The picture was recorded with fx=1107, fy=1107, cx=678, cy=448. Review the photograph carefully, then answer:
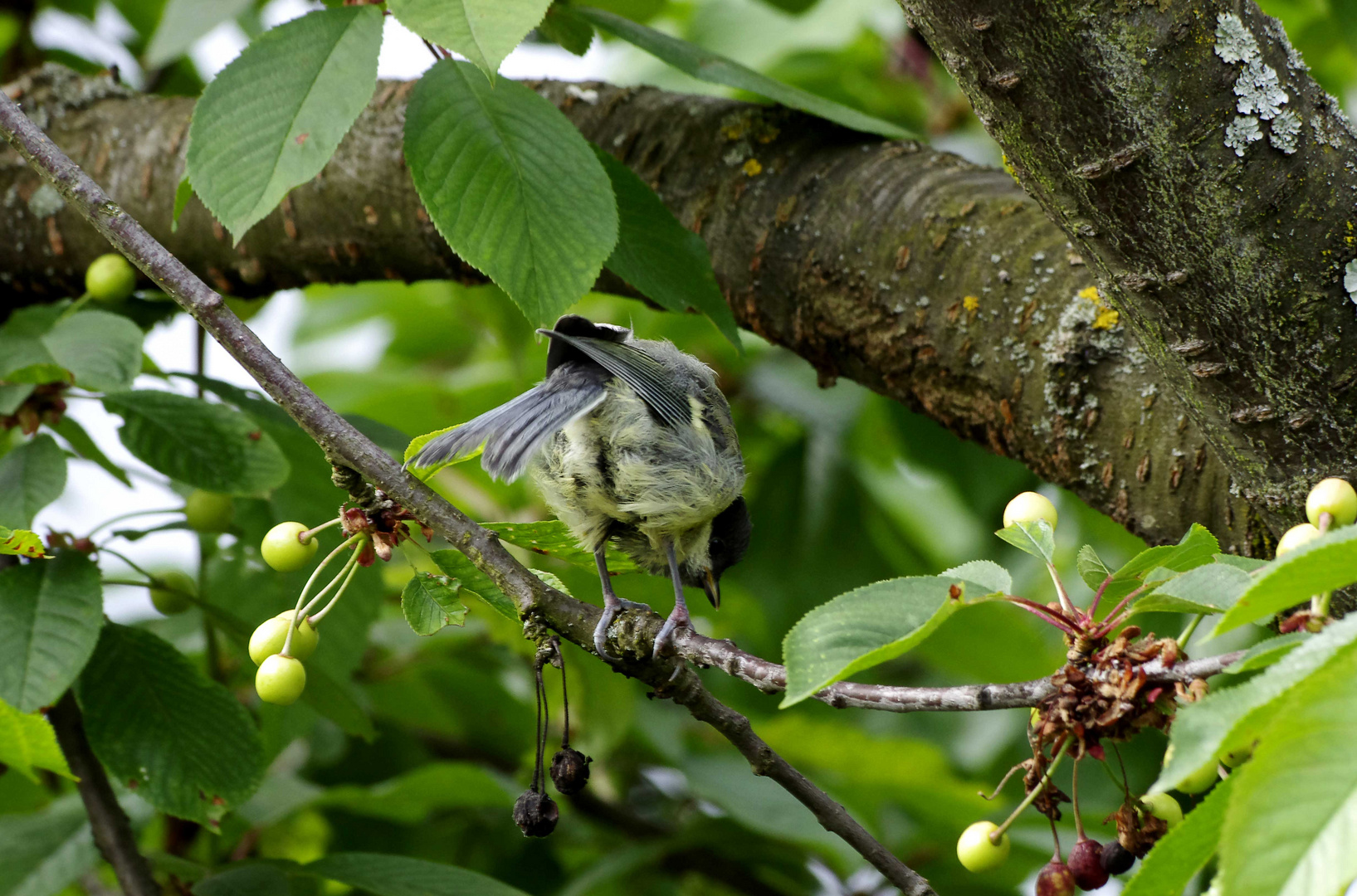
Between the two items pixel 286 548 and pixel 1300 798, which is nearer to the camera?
pixel 1300 798

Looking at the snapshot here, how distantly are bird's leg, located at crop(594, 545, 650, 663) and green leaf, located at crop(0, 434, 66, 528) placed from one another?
86cm

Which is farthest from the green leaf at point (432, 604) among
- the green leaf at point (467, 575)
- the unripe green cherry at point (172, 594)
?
the unripe green cherry at point (172, 594)

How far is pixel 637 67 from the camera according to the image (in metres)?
3.71

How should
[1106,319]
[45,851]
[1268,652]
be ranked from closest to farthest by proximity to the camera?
[1268,652] < [1106,319] < [45,851]

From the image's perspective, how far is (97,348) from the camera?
1745mm

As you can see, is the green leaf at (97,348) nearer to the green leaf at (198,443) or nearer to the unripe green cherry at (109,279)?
the green leaf at (198,443)

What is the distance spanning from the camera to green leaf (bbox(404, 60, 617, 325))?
1.42 metres

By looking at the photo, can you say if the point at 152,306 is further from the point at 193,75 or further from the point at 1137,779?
the point at 1137,779

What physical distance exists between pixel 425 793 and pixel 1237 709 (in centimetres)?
188

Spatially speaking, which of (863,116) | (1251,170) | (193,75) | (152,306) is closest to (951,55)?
(1251,170)

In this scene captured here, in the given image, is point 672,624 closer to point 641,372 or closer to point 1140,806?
point 641,372

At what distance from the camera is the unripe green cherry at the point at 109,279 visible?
2.17 m

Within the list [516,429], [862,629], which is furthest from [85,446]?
[862,629]

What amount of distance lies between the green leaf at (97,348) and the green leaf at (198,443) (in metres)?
0.07
